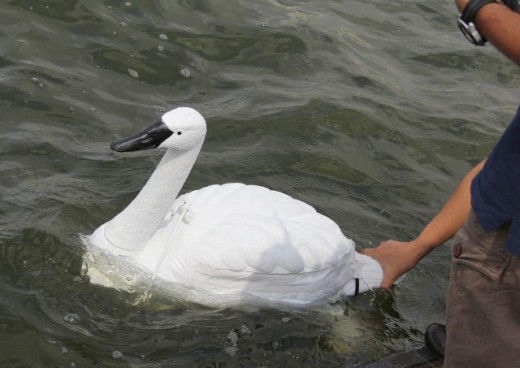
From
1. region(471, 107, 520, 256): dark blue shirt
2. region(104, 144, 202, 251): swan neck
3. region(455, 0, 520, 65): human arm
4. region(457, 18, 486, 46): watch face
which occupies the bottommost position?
region(104, 144, 202, 251): swan neck

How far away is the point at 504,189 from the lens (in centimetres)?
250

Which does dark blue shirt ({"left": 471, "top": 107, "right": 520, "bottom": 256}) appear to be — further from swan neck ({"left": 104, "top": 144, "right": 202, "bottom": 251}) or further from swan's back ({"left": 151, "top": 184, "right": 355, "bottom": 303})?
swan neck ({"left": 104, "top": 144, "right": 202, "bottom": 251})

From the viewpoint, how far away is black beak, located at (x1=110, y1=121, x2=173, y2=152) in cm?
398

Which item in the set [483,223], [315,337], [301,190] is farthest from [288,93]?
[483,223]

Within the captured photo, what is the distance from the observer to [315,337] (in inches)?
162

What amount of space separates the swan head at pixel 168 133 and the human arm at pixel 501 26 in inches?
74.9

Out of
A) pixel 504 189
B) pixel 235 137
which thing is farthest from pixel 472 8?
pixel 235 137

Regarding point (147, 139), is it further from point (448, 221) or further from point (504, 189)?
point (504, 189)

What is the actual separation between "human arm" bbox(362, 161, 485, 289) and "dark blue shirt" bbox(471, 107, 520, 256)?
1477 mm

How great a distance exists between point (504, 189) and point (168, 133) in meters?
1.96

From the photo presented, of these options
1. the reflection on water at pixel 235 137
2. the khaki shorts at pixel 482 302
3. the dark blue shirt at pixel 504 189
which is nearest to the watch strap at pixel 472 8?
the dark blue shirt at pixel 504 189

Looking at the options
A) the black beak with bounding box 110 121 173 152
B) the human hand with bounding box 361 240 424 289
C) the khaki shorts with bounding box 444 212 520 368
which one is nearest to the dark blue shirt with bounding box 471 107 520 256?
the khaki shorts with bounding box 444 212 520 368

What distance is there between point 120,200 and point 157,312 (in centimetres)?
105

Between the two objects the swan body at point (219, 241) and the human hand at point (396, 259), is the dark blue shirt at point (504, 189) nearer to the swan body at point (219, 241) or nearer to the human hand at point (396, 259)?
the swan body at point (219, 241)
